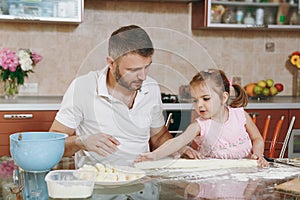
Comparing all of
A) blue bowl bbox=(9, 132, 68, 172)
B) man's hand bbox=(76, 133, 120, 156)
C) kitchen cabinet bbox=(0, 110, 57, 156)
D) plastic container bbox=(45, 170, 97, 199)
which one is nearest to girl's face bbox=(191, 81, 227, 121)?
man's hand bbox=(76, 133, 120, 156)

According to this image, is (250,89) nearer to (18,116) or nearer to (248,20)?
(248,20)

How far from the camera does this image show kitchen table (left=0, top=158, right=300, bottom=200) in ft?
4.26

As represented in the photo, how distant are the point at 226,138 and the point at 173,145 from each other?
0.31 metres

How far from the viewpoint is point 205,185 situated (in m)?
1.41

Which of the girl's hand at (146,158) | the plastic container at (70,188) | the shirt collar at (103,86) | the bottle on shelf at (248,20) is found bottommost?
the girl's hand at (146,158)

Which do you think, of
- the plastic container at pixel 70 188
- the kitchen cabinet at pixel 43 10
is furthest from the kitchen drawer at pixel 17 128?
the plastic container at pixel 70 188

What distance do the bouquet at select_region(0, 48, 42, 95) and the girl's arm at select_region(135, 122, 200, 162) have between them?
5.19 feet

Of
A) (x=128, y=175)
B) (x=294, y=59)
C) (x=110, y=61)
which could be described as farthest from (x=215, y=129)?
(x=294, y=59)

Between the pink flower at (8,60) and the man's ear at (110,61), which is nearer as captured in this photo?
the man's ear at (110,61)

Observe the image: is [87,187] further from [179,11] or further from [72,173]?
[179,11]

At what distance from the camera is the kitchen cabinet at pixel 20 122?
3014 millimetres

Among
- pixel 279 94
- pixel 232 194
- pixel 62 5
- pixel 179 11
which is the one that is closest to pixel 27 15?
pixel 62 5

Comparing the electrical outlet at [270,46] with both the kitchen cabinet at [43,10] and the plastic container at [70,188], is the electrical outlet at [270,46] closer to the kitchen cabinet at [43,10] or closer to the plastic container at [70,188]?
the kitchen cabinet at [43,10]

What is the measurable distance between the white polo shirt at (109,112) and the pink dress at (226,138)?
22 centimetres
